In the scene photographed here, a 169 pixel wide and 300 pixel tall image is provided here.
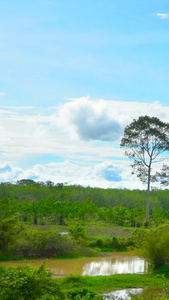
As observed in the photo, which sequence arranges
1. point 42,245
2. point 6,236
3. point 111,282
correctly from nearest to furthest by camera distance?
point 111,282 → point 6,236 → point 42,245

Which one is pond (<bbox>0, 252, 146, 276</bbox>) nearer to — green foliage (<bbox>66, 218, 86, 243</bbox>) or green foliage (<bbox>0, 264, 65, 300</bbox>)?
green foliage (<bbox>66, 218, 86, 243</bbox>)

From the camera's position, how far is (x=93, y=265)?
70.3 ft

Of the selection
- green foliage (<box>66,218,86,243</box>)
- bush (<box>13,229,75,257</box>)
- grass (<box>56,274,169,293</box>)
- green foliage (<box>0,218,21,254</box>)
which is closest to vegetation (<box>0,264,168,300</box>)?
grass (<box>56,274,169,293</box>)

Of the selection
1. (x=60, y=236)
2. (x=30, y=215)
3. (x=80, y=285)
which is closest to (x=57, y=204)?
(x=30, y=215)

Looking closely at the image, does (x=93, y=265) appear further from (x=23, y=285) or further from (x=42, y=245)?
(x=23, y=285)

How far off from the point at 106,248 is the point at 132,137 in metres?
11.1

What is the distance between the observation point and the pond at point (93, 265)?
19.2 meters

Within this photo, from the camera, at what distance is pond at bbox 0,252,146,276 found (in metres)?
19.2

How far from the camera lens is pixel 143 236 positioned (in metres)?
17.9

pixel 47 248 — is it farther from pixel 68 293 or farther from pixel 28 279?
pixel 28 279

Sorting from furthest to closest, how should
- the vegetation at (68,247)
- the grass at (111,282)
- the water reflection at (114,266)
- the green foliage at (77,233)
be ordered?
the green foliage at (77,233), the water reflection at (114,266), the grass at (111,282), the vegetation at (68,247)

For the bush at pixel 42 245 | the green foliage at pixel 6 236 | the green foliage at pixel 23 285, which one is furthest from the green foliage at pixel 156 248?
the green foliage at pixel 23 285

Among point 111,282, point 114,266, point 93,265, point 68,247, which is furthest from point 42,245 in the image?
point 111,282

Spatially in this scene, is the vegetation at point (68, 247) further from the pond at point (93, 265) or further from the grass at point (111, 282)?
the pond at point (93, 265)
